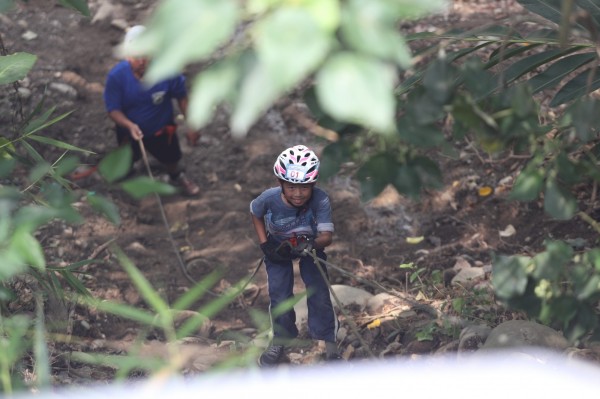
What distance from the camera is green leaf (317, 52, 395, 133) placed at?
1.35 meters

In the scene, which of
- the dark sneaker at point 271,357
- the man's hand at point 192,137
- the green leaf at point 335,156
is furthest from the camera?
the man's hand at point 192,137

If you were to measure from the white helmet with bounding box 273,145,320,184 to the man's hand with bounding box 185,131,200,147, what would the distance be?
2665 millimetres

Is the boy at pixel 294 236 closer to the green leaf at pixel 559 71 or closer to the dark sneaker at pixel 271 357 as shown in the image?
the dark sneaker at pixel 271 357

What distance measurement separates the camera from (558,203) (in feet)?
7.61

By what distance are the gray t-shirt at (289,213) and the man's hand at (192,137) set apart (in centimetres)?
247

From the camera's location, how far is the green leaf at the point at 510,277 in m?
2.45

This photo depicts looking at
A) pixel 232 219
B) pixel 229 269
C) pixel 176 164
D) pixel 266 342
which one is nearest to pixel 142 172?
pixel 176 164

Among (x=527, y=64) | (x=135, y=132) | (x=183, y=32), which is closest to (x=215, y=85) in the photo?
(x=183, y=32)

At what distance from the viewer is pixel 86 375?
4.04 meters

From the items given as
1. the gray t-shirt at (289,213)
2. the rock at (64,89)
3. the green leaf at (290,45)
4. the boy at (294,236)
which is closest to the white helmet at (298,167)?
the boy at (294,236)

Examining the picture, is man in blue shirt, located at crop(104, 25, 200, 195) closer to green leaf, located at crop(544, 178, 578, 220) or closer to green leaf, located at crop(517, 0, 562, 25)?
green leaf, located at crop(517, 0, 562, 25)

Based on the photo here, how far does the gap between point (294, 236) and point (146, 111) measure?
7.28 ft

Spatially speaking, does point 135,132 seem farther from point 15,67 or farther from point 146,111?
point 15,67

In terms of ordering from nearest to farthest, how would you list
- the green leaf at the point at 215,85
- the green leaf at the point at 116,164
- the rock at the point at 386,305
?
the green leaf at the point at 215,85 < the green leaf at the point at 116,164 < the rock at the point at 386,305
